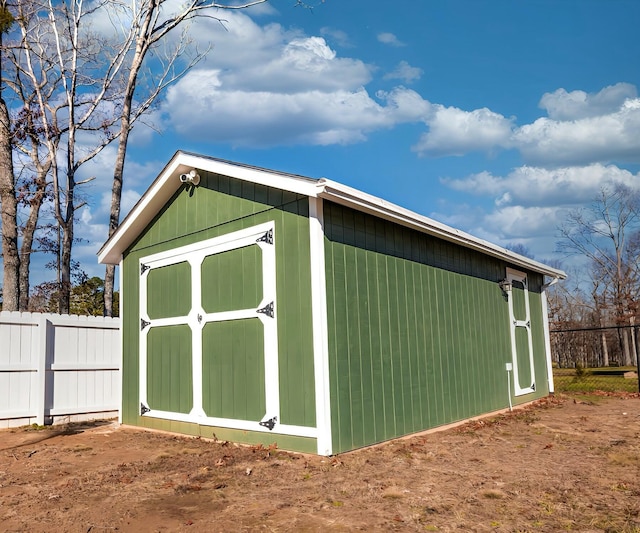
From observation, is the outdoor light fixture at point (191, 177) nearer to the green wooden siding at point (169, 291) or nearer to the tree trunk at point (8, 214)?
the green wooden siding at point (169, 291)

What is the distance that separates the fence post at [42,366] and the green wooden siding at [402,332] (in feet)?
16.6

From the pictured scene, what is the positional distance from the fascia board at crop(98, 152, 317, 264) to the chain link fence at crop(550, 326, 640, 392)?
929cm

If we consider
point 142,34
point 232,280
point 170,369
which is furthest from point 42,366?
point 142,34

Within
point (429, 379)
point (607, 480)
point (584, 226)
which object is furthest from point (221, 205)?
point (584, 226)

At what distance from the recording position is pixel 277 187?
5.76 metres

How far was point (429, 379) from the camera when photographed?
6.85 meters

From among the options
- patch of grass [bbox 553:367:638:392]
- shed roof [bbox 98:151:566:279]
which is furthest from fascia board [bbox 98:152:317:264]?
patch of grass [bbox 553:367:638:392]

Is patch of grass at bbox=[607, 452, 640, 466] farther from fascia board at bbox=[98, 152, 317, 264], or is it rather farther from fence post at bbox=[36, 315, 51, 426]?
fence post at bbox=[36, 315, 51, 426]

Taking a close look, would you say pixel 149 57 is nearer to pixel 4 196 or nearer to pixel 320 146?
pixel 4 196

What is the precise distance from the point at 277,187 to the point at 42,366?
16.2ft

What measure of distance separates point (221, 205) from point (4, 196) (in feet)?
29.0

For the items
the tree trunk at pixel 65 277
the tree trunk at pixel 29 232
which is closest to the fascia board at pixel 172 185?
the tree trunk at pixel 65 277

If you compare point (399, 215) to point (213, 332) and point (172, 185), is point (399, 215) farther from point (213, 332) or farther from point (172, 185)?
point (172, 185)

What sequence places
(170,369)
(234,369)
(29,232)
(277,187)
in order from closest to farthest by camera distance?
(277,187), (234,369), (170,369), (29,232)
